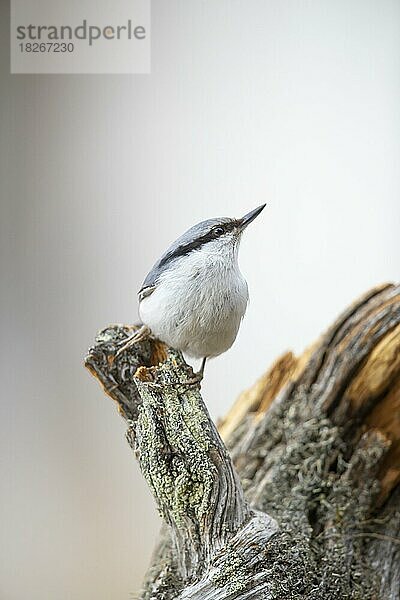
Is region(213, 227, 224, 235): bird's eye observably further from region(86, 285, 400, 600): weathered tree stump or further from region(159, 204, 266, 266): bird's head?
region(86, 285, 400, 600): weathered tree stump

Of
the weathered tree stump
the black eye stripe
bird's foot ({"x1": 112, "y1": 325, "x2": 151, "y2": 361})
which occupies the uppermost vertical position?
the black eye stripe

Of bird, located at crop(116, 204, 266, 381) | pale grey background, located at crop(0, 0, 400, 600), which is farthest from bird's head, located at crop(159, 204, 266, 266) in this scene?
pale grey background, located at crop(0, 0, 400, 600)

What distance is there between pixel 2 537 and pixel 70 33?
644 millimetres

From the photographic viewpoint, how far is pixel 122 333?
625 millimetres

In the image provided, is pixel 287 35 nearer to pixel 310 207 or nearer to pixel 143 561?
pixel 310 207

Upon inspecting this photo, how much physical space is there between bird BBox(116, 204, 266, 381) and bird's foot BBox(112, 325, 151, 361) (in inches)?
0.5

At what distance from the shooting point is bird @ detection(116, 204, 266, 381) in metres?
0.56

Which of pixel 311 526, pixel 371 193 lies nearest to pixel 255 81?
pixel 371 193

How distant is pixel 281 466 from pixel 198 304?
0.33 m

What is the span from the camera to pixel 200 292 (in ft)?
1.84

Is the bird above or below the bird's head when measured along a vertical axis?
below

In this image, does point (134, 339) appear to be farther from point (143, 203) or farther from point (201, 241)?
point (143, 203)

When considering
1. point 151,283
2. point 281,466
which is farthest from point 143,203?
point 281,466

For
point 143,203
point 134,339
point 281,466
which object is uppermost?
point 143,203
